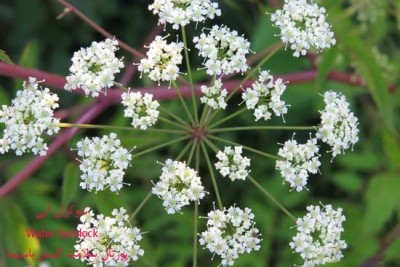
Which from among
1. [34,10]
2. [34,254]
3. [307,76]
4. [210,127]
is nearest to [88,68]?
[210,127]

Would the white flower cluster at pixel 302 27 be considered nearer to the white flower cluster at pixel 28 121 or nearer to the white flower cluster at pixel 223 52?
the white flower cluster at pixel 223 52

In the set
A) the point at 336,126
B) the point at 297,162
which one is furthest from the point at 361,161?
the point at 297,162

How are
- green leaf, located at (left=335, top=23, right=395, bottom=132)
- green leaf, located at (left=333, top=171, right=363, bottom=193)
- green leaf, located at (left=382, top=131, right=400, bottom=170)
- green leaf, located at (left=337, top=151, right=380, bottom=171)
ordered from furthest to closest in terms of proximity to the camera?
1. green leaf, located at (left=333, top=171, right=363, bottom=193)
2. green leaf, located at (left=337, top=151, right=380, bottom=171)
3. green leaf, located at (left=382, top=131, right=400, bottom=170)
4. green leaf, located at (left=335, top=23, right=395, bottom=132)

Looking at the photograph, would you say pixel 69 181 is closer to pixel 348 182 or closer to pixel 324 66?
pixel 324 66

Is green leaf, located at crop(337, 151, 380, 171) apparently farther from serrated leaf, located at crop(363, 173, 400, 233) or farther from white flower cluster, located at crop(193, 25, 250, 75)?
white flower cluster, located at crop(193, 25, 250, 75)

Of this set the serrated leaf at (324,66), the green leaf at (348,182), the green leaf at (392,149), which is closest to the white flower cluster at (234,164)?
the serrated leaf at (324,66)

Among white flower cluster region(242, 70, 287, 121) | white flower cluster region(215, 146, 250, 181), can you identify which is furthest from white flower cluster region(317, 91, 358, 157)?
white flower cluster region(215, 146, 250, 181)
